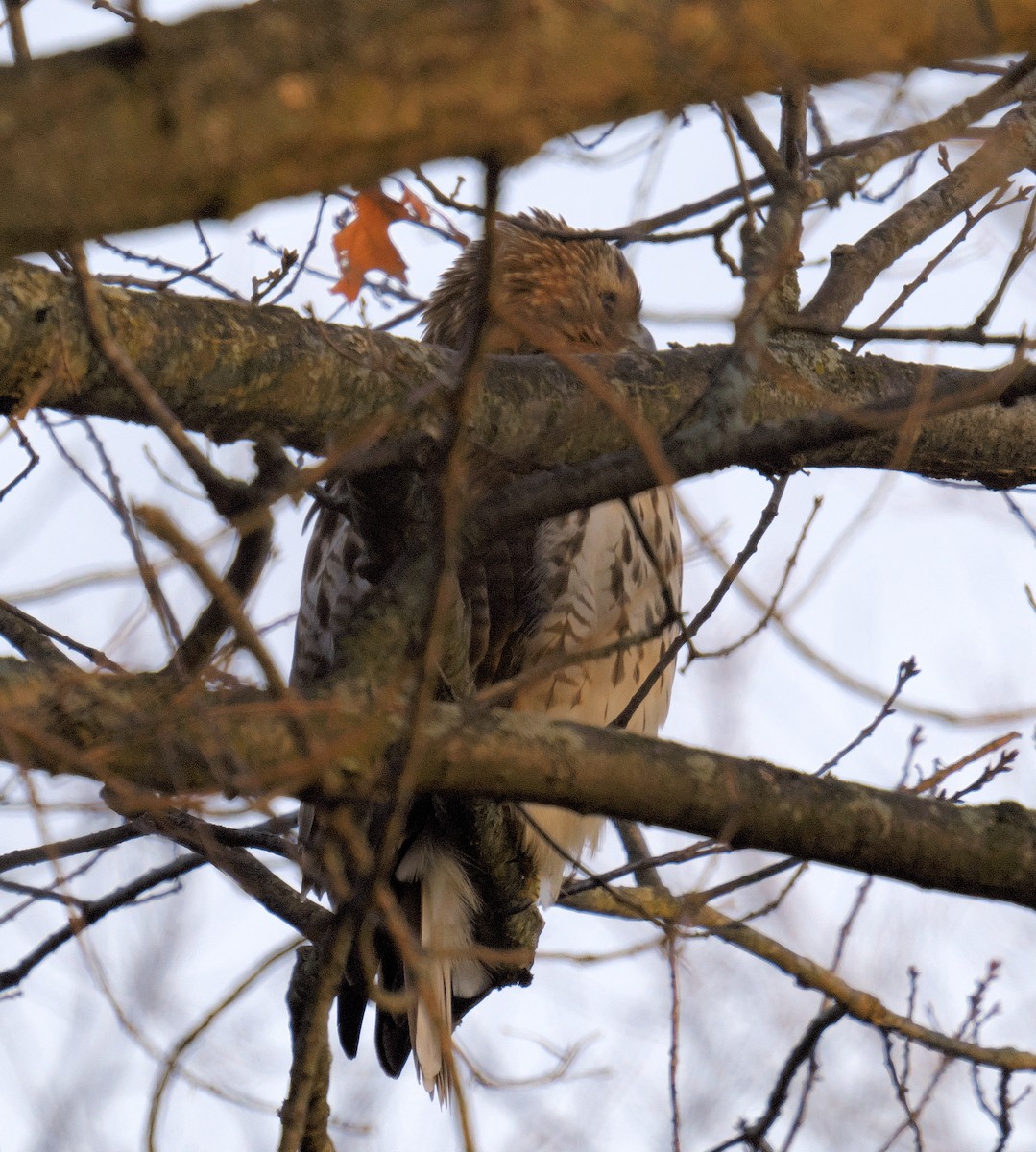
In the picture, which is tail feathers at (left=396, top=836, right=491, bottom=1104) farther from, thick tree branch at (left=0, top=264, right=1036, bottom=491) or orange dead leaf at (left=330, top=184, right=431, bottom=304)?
orange dead leaf at (left=330, top=184, right=431, bottom=304)

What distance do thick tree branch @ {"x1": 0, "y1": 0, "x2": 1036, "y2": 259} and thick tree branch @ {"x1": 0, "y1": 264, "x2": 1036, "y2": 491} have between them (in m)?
0.61

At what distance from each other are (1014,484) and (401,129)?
2.54m

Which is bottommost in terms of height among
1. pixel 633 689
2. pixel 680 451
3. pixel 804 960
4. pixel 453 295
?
pixel 680 451

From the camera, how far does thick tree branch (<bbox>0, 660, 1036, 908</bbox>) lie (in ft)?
5.46

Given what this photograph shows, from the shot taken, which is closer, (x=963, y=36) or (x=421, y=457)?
(x=963, y=36)

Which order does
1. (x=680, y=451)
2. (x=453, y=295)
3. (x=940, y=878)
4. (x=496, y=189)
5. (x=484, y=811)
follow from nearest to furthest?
(x=496, y=189), (x=680, y=451), (x=940, y=878), (x=484, y=811), (x=453, y=295)

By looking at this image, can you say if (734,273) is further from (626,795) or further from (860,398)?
(860,398)

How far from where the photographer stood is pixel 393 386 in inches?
103

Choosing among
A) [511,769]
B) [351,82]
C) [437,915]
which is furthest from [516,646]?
[351,82]

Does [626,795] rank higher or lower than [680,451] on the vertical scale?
lower

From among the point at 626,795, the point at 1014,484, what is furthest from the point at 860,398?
the point at 626,795

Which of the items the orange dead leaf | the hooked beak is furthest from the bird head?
the orange dead leaf

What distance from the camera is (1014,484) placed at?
130 inches

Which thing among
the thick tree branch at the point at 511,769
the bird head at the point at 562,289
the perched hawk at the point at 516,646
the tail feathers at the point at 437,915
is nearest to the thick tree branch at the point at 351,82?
the thick tree branch at the point at 511,769
